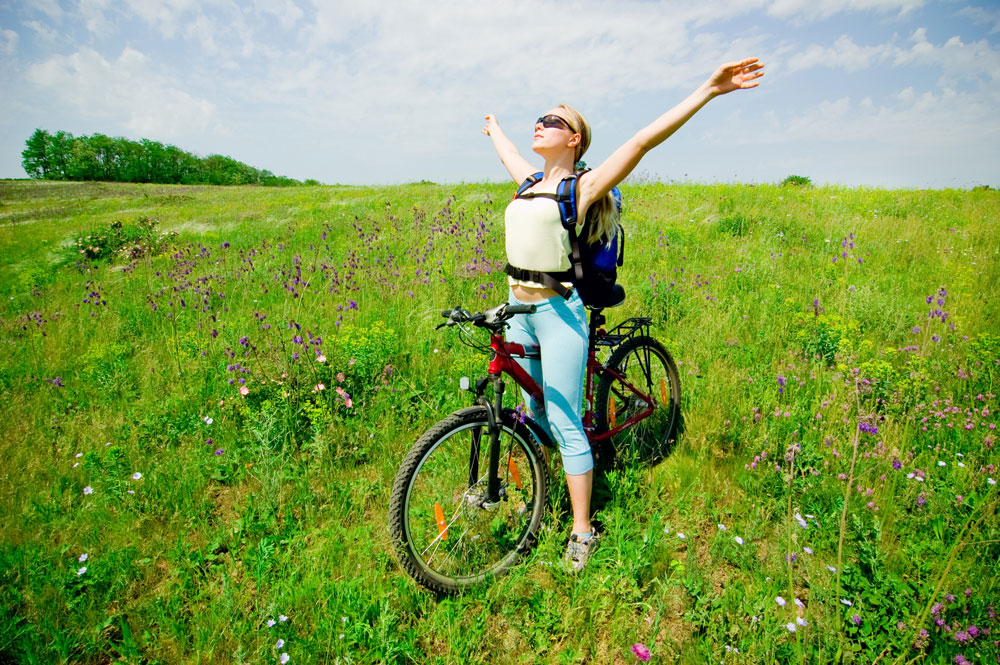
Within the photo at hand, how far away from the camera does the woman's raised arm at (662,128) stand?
2049 millimetres

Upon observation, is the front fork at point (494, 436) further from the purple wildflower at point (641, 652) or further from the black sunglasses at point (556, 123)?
the black sunglasses at point (556, 123)

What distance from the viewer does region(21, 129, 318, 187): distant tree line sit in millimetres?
68925

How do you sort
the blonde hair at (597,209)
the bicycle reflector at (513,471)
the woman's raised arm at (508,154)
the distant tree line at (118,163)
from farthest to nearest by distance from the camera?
the distant tree line at (118,163) < the woman's raised arm at (508,154) < the bicycle reflector at (513,471) < the blonde hair at (597,209)

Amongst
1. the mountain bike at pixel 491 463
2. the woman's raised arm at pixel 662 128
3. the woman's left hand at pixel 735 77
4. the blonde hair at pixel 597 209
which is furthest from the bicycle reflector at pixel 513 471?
the woman's left hand at pixel 735 77

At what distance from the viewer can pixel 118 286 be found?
836cm

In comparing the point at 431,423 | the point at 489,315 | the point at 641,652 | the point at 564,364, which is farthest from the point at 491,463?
the point at 431,423

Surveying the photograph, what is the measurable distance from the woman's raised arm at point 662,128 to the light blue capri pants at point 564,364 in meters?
0.62

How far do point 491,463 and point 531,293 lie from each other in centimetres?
101

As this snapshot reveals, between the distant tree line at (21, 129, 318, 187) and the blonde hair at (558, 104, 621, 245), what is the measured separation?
257 feet

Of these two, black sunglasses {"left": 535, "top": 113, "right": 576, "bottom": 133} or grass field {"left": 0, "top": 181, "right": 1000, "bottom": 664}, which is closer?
grass field {"left": 0, "top": 181, "right": 1000, "bottom": 664}

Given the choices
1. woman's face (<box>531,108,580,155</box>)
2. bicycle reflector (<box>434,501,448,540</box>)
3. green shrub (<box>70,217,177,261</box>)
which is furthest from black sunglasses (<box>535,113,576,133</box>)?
green shrub (<box>70,217,177,261</box>)

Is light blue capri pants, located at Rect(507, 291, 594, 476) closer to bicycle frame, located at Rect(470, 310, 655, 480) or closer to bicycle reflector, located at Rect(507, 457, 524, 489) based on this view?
bicycle frame, located at Rect(470, 310, 655, 480)

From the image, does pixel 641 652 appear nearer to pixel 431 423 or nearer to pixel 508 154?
pixel 431 423

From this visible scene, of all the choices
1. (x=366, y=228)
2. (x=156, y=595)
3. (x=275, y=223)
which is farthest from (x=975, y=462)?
(x=275, y=223)
